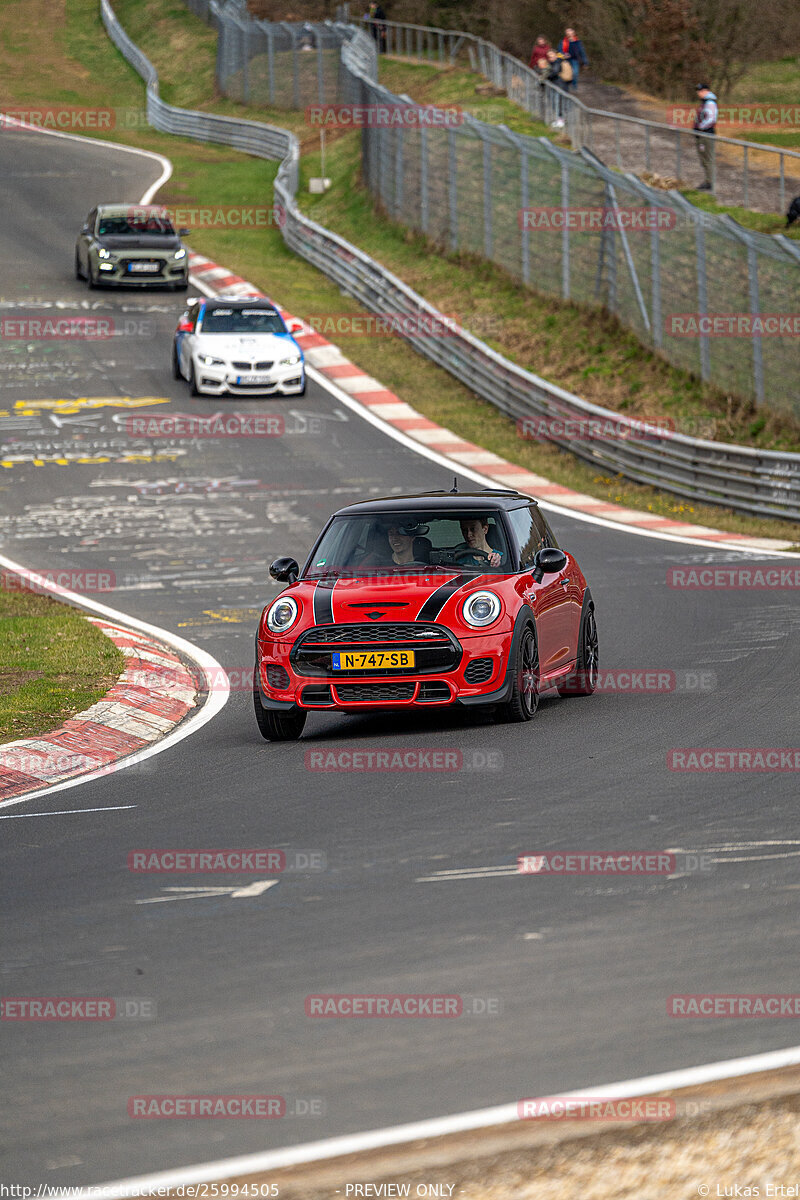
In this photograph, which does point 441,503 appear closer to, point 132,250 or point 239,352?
point 239,352

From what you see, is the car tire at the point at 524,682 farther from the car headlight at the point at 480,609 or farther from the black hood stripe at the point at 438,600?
the black hood stripe at the point at 438,600

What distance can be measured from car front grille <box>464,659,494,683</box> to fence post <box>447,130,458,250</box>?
26.4m

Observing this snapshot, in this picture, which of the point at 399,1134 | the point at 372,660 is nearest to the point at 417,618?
the point at 372,660

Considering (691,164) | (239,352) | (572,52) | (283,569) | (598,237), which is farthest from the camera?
(572,52)

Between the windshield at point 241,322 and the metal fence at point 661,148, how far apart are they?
8036 millimetres

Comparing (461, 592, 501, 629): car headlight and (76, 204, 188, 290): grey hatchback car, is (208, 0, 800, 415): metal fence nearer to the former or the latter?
(76, 204, 188, 290): grey hatchback car

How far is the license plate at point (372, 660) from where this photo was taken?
1031 cm

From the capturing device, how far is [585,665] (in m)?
12.3

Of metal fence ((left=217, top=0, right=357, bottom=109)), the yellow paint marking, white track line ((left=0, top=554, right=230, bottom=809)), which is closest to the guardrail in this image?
the yellow paint marking

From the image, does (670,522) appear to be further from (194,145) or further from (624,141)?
(194,145)

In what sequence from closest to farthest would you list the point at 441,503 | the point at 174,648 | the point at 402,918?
the point at 402,918 → the point at 441,503 → the point at 174,648

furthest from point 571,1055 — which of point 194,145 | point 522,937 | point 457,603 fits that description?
point 194,145

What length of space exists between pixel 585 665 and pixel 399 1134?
314 inches

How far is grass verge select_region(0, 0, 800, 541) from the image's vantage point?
2489cm
